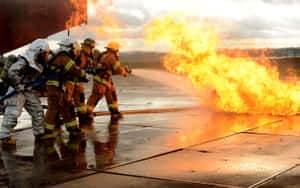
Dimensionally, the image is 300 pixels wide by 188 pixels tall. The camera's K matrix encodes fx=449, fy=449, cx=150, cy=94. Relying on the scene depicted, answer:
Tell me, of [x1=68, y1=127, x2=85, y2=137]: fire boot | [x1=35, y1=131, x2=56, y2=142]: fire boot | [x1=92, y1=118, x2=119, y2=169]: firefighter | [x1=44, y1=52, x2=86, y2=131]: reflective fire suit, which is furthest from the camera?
[x1=68, y1=127, x2=85, y2=137]: fire boot

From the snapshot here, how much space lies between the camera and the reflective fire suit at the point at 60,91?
752 cm

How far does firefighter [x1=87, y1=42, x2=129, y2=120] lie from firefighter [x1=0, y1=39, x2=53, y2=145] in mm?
2742

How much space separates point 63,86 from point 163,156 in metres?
2.69

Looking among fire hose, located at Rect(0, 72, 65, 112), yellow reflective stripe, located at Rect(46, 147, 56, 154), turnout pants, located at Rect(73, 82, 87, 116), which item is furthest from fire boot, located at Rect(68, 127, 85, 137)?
turnout pants, located at Rect(73, 82, 87, 116)

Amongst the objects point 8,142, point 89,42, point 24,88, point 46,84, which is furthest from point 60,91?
point 89,42

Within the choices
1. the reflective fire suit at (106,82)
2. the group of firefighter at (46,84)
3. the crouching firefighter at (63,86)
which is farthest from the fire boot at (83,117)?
the crouching firefighter at (63,86)

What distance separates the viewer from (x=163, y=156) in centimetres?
584

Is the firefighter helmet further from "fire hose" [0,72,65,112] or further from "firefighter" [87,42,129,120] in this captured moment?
"fire hose" [0,72,65,112]

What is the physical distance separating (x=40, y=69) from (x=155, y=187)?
3.70 m

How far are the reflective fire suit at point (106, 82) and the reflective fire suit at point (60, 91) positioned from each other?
2309 millimetres

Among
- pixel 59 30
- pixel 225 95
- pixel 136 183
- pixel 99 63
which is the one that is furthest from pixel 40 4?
pixel 136 183

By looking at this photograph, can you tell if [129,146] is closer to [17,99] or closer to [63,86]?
[63,86]

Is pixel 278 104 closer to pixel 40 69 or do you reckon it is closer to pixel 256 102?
pixel 256 102

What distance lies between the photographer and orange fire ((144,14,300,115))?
10555mm
